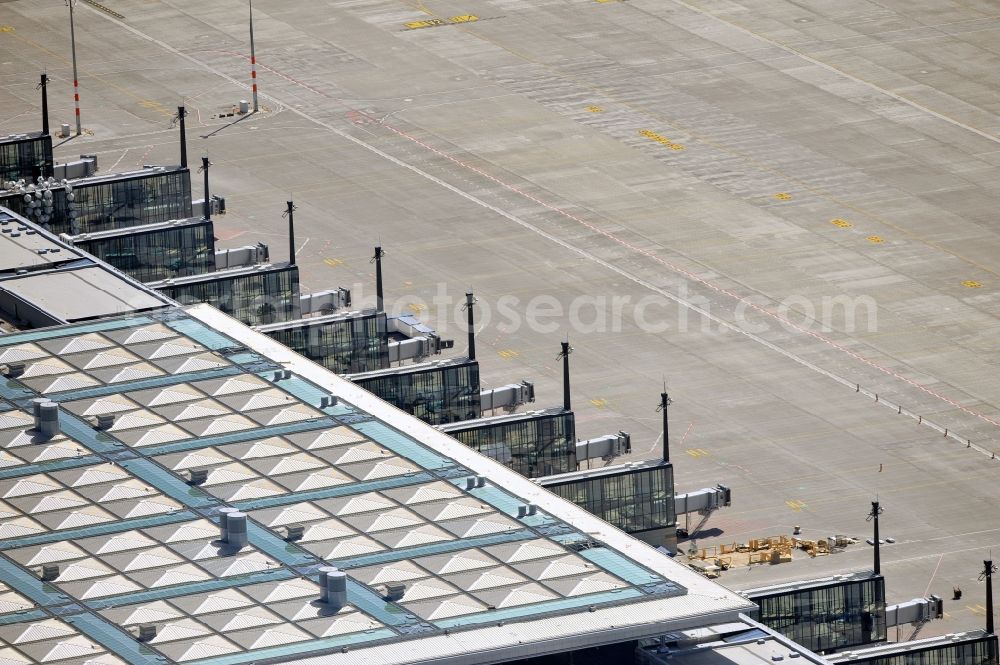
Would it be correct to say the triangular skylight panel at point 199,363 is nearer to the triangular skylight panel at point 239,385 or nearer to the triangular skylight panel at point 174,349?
the triangular skylight panel at point 174,349

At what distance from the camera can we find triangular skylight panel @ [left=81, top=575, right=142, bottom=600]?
107875 millimetres

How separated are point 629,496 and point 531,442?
25.1 feet

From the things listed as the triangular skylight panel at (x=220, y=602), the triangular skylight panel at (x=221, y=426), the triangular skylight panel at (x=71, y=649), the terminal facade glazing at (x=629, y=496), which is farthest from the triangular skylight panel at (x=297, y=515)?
the terminal facade glazing at (x=629, y=496)

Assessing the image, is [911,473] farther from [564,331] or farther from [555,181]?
[555,181]

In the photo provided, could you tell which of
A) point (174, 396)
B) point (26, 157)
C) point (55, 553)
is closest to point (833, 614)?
point (174, 396)

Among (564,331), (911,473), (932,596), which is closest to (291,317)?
(564,331)

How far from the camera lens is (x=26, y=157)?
602 feet

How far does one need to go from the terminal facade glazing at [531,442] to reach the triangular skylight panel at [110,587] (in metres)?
34.2

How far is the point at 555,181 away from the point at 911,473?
54.8 m

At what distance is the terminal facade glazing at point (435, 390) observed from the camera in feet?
485

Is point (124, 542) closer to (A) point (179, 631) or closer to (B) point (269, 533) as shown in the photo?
(B) point (269, 533)

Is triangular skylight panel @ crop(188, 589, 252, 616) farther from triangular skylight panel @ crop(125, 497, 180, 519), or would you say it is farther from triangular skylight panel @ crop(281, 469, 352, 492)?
triangular skylight panel @ crop(281, 469, 352, 492)

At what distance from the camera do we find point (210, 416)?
125 meters

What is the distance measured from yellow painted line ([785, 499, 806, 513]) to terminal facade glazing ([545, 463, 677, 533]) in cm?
848
